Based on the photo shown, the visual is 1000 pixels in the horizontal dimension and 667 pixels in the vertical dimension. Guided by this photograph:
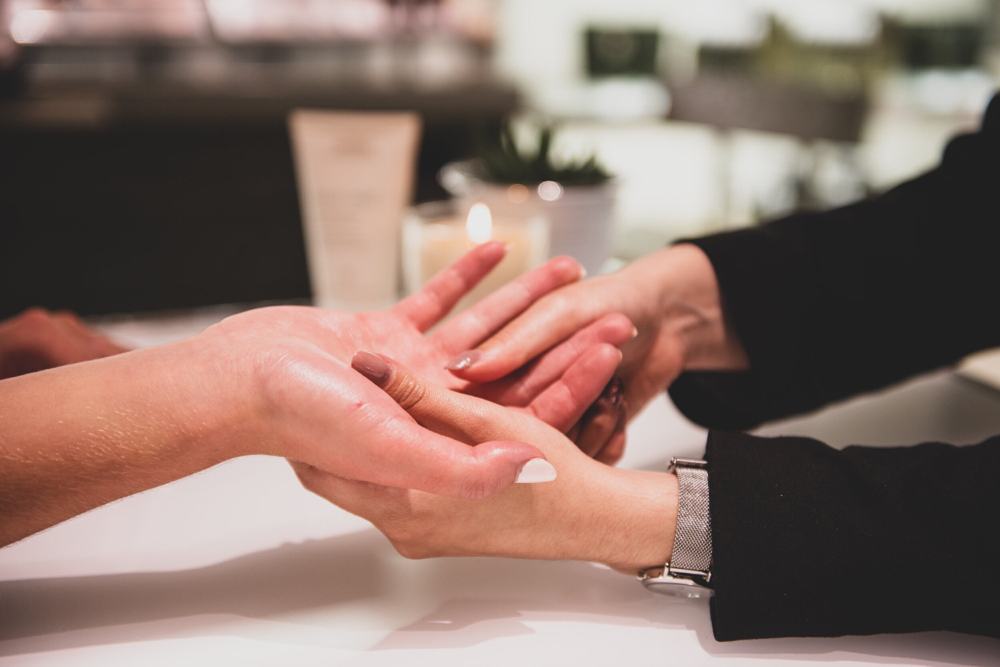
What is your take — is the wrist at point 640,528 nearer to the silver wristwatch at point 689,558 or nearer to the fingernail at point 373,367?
the silver wristwatch at point 689,558

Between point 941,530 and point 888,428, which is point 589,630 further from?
point 888,428

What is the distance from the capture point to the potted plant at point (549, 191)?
0.74 m

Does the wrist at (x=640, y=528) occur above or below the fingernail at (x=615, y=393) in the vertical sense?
below

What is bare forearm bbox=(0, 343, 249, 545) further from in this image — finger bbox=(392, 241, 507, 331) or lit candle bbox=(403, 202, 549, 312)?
lit candle bbox=(403, 202, 549, 312)

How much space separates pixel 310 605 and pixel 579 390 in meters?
0.21

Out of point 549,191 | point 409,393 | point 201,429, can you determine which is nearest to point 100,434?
point 201,429

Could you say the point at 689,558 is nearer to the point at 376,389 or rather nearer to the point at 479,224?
the point at 376,389

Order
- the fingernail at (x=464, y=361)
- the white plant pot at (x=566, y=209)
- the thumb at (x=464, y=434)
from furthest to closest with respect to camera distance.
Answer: the white plant pot at (x=566, y=209) < the fingernail at (x=464, y=361) < the thumb at (x=464, y=434)

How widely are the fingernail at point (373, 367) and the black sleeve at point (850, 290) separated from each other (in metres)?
0.31

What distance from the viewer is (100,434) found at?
35cm

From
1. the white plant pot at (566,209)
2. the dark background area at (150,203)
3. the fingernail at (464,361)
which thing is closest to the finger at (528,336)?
the fingernail at (464,361)

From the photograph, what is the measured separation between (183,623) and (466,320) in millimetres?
271

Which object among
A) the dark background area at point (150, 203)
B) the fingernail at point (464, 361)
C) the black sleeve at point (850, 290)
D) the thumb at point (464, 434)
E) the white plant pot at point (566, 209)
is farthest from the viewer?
the dark background area at point (150, 203)

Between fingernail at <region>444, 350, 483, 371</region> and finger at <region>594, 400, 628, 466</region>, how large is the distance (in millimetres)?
114
